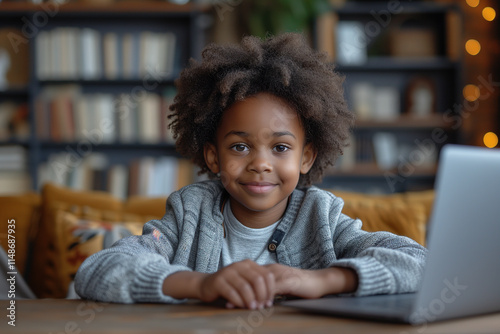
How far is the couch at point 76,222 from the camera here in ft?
6.03

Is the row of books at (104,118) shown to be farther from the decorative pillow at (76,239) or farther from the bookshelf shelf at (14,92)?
the decorative pillow at (76,239)

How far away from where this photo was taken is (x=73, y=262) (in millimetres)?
1854

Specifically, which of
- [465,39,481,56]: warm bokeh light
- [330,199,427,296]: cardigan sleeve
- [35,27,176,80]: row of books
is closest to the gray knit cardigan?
[330,199,427,296]: cardigan sleeve

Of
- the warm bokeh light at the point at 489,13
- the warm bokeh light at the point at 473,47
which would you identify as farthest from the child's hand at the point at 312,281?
the warm bokeh light at the point at 489,13

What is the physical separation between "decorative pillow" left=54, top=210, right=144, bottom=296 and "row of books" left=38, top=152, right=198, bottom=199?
159 cm

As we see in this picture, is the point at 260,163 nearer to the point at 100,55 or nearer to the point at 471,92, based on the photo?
the point at 100,55

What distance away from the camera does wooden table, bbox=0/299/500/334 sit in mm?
679

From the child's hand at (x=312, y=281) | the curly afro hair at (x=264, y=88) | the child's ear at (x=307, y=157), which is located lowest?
the child's hand at (x=312, y=281)

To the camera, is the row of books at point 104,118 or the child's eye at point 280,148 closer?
the child's eye at point 280,148

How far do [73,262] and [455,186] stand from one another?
145cm

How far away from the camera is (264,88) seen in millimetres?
1295

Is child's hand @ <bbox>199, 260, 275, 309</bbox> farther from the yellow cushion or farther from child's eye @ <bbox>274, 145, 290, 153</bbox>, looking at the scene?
the yellow cushion

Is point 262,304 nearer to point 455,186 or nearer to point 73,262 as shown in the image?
point 455,186

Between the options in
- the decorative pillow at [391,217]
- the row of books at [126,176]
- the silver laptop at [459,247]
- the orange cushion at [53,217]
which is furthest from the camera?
the row of books at [126,176]
